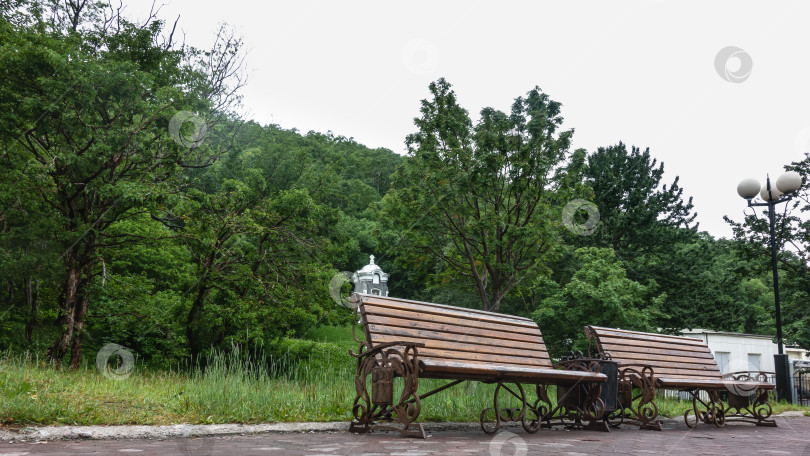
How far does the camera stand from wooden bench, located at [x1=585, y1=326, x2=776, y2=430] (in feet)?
23.4

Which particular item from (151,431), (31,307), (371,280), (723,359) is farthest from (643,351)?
(371,280)

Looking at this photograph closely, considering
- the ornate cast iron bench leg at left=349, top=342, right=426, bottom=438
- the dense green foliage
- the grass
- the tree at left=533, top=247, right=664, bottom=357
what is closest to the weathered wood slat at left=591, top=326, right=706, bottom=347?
the grass

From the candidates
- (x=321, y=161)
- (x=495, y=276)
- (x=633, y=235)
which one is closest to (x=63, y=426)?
(x=495, y=276)

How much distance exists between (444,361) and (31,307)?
1543 cm

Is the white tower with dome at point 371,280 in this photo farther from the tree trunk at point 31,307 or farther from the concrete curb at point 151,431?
the concrete curb at point 151,431

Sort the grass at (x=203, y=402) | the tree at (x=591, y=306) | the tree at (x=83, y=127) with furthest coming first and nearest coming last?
the tree at (x=591, y=306)
the tree at (x=83, y=127)
the grass at (x=203, y=402)

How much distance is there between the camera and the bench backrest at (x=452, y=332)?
215 inches

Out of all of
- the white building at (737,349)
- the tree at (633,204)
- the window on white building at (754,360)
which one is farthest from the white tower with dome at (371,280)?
the window on white building at (754,360)

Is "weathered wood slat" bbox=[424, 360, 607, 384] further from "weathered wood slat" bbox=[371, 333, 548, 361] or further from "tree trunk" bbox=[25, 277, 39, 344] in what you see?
"tree trunk" bbox=[25, 277, 39, 344]

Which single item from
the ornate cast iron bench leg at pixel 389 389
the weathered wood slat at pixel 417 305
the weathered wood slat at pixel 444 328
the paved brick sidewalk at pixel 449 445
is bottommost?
the paved brick sidewalk at pixel 449 445

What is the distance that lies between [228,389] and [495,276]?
12.1m

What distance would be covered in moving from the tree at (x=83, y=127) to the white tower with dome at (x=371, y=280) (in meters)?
34.5

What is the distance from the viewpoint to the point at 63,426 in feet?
14.4

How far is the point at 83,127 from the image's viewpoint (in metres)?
13.3
